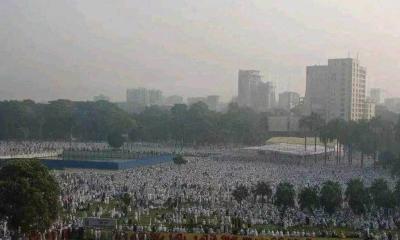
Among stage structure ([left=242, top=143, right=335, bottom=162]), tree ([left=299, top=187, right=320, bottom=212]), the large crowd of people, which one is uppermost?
stage structure ([left=242, top=143, right=335, bottom=162])

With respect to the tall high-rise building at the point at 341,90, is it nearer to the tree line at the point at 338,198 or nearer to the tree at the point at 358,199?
the tree line at the point at 338,198

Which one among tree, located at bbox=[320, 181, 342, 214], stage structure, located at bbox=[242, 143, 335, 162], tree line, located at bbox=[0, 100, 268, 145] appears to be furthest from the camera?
tree line, located at bbox=[0, 100, 268, 145]

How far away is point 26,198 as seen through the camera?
72.2 ft

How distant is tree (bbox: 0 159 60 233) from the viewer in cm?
2202

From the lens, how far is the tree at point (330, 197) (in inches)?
1193

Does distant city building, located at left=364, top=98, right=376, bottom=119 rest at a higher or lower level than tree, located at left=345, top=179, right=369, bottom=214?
higher

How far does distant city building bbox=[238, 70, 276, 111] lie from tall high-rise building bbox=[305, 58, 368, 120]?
59.4 meters

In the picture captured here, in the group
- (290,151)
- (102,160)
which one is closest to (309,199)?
(102,160)

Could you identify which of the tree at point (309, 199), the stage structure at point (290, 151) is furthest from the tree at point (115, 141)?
the tree at point (309, 199)

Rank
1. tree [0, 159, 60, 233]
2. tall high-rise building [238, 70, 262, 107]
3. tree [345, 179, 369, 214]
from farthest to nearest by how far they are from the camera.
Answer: tall high-rise building [238, 70, 262, 107] → tree [345, 179, 369, 214] → tree [0, 159, 60, 233]

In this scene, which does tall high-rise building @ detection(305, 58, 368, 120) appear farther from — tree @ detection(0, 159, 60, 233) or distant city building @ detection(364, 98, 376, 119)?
tree @ detection(0, 159, 60, 233)

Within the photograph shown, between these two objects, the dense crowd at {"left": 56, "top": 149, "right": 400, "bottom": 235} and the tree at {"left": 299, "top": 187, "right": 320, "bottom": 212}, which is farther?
the tree at {"left": 299, "top": 187, "right": 320, "bottom": 212}

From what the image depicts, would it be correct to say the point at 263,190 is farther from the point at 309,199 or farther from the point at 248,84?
the point at 248,84

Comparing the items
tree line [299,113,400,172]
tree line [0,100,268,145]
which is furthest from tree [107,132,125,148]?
tree line [299,113,400,172]
